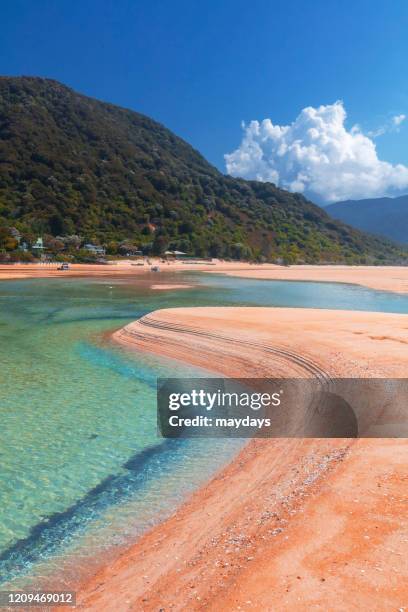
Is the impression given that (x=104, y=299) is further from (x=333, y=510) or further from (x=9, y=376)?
(x=333, y=510)

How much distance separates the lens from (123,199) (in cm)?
12362

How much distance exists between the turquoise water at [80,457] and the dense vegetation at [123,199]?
7434 centimetres

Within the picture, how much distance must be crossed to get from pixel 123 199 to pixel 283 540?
411 feet

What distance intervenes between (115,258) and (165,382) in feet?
253

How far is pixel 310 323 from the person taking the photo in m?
20.3

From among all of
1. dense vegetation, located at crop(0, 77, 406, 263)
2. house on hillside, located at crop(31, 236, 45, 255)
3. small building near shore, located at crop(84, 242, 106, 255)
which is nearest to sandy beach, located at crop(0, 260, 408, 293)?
small building near shore, located at crop(84, 242, 106, 255)

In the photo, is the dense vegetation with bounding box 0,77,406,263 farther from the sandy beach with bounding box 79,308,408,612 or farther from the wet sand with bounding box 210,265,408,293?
the sandy beach with bounding box 79,308,408,612

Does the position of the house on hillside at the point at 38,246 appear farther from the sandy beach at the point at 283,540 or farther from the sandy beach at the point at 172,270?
the sandy beach at the point at 283,540

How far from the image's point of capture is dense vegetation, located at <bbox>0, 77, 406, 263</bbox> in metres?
107

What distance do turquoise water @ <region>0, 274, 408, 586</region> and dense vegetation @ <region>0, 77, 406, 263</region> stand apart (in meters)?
74.3

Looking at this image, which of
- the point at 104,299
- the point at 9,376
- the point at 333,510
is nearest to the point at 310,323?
the point at 9,376

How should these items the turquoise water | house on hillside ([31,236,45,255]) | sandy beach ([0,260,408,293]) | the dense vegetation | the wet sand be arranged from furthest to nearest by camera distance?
the dense vegetation, house on hillside ([31,236,45,255]), sandy beach ([0,260,408,293]), the wet sand, the turquoise water

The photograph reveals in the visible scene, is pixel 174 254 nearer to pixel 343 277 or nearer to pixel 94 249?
pixel 94 249

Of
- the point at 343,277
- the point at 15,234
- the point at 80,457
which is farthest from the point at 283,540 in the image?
the point at 15,234
